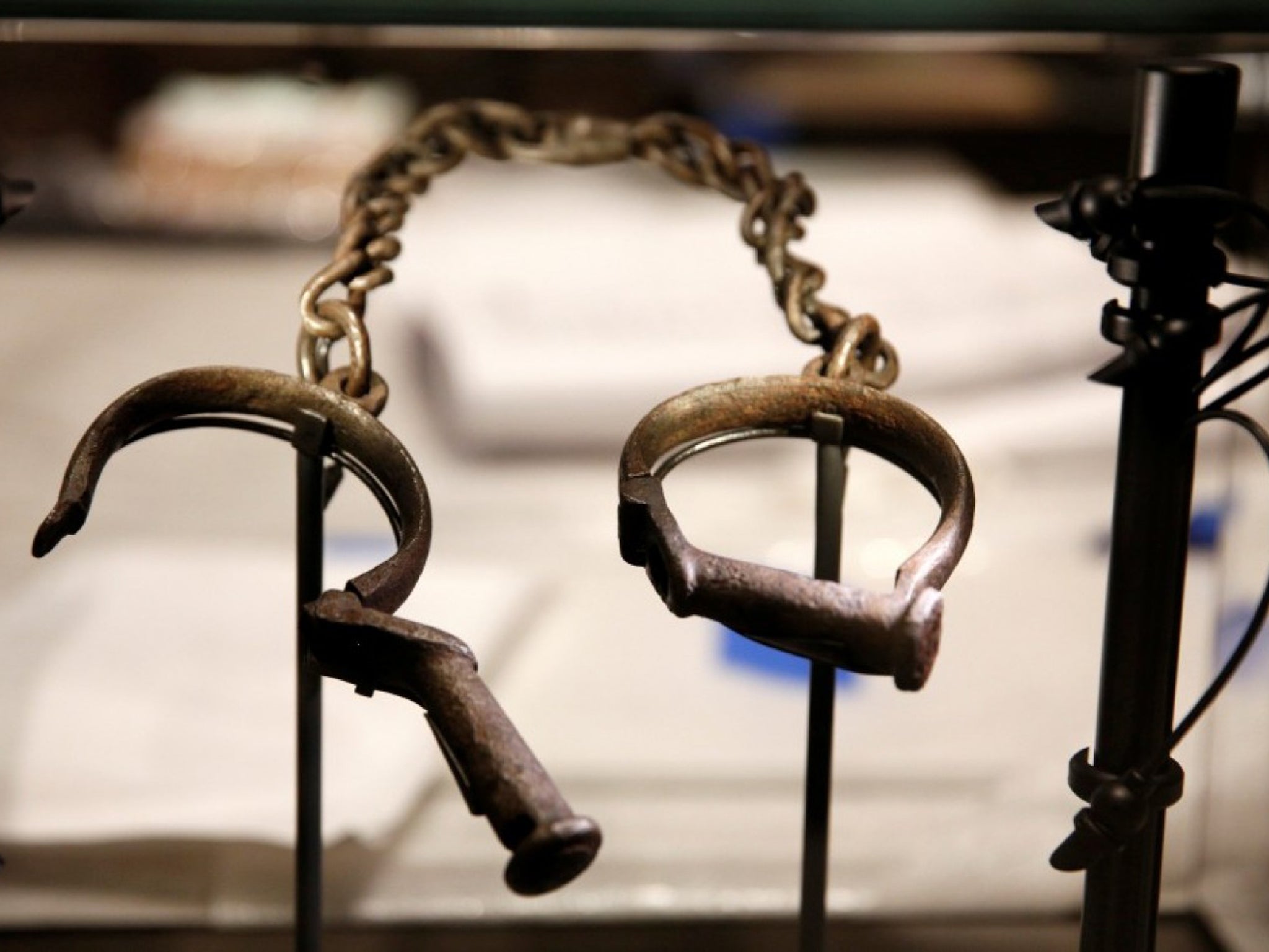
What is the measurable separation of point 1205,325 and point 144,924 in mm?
363

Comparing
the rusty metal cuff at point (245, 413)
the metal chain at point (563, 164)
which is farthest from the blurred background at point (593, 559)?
the rusty metal cuff at point (245, 413)

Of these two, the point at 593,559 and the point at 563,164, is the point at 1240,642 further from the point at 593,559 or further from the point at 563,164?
the point at 593,559

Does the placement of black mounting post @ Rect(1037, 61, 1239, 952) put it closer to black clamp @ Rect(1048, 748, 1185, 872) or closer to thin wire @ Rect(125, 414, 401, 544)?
black clamp @ Rect(1048, 748, 1185, 872)

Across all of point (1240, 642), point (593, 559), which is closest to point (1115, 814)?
point (1240, 642)

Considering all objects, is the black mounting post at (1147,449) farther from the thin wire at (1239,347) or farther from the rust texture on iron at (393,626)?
the rust texture on iron at (393,626)

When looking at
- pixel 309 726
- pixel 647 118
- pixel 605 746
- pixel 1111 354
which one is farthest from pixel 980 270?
pixel 309 726

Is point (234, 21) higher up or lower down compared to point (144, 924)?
higher up

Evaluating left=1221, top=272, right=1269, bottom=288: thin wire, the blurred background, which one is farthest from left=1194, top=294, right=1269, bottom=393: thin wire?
the blurred background

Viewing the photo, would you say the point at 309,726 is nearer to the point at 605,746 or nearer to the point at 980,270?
the point at 605,746

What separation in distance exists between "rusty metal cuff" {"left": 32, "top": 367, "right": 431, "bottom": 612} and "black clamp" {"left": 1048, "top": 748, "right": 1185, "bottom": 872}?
134mm

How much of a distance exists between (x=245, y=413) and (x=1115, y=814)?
18cm

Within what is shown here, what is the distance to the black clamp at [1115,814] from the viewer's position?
0.92ft

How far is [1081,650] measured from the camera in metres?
0.62

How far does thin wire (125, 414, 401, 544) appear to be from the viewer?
10.6 inches
